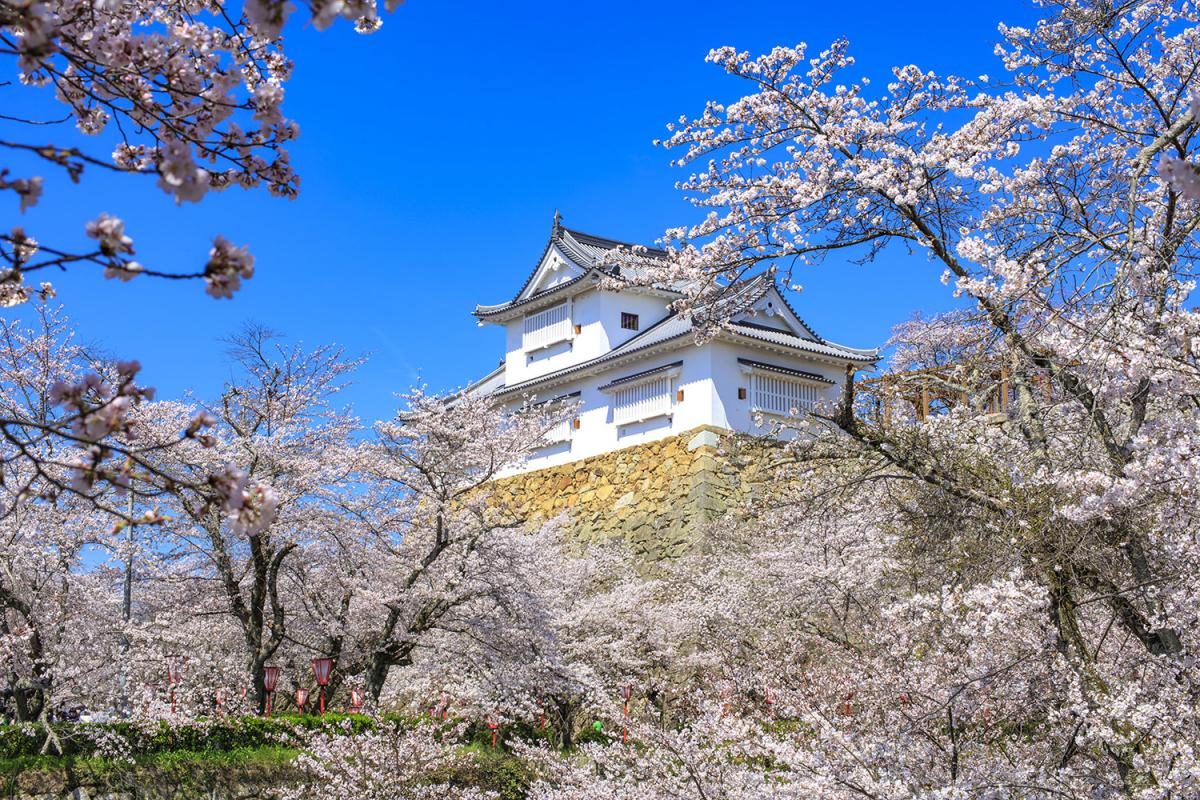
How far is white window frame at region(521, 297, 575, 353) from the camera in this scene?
84.2ft

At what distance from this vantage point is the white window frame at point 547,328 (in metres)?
25.7

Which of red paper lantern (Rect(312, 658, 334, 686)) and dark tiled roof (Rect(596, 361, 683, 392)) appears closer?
red paper lantern (Rect(312, 658, 334, 686))

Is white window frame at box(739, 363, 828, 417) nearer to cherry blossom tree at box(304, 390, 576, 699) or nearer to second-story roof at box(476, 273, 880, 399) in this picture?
second-story roof at box(476, 273, 880, 399)

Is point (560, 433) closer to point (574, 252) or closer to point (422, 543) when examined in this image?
point (574, 252)

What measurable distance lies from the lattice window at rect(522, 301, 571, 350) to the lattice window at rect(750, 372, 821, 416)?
201 inches

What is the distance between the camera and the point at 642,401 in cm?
2330

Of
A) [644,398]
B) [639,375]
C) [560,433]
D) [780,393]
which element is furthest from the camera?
[560,433]

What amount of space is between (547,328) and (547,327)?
0.02 meters

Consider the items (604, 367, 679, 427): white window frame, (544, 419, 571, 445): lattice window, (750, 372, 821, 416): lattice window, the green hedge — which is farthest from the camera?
(544, 419, 571, 445): lattice window

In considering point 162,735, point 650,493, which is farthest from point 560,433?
point 162,735

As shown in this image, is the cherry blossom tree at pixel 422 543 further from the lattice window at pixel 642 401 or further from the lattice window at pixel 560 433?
the lattice window at pixel 560 433

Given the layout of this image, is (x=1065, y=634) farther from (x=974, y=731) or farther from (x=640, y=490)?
(x=640, y=490)

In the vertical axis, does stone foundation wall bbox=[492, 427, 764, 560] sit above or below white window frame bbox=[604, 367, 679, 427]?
below

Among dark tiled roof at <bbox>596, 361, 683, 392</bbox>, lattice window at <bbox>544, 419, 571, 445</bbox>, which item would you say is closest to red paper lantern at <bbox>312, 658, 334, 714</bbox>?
dark tiled roof at <bbox>596, 361, 683, 392</bbox>
